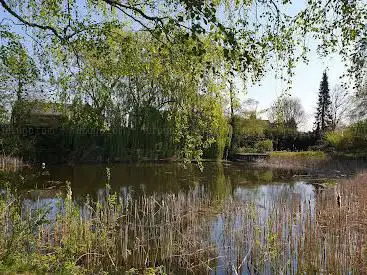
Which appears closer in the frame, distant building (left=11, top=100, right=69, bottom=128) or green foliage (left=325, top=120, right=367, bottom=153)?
distant building (left=11, top=100, right=69, bottom=128)

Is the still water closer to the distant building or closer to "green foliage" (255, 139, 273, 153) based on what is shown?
the distant building

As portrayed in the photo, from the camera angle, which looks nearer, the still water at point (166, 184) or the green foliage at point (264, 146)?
the still water at point (166, 184)

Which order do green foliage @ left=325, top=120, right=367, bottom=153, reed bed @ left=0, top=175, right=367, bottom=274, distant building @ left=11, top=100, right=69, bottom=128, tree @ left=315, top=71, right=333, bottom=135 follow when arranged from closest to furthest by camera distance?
reed bed @ left=0, top=175, right=367, bottom=274 → distant building @ left=11, top=100, right=69, bottom=128 → green foliage @ left=325, top=120, right=367, bottom=153 → tree @ left=315, top=71, right=333, bottom=135

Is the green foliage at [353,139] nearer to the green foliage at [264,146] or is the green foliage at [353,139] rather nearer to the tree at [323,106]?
the green foliage at [264,146]

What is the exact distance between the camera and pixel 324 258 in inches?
221

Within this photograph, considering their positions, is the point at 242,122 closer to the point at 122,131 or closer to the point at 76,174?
the point at 122,131

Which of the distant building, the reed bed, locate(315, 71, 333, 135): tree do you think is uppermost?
locate(315, 71, 333, 135): tree

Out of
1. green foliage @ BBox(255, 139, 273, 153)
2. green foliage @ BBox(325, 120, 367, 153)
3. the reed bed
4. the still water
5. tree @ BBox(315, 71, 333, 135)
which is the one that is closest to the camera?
the reed bed

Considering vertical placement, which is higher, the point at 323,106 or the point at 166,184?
the point at 323,106

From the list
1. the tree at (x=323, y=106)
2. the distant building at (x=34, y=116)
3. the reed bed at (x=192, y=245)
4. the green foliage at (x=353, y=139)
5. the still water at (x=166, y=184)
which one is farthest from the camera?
the tree at (x=323, y=106)

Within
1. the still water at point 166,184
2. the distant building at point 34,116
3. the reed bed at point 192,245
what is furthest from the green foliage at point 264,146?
the reed bed at point 192,245

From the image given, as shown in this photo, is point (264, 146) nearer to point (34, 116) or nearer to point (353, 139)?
point (353, 139)

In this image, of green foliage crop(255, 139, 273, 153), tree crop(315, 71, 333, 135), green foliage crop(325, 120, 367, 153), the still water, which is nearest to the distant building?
the still water

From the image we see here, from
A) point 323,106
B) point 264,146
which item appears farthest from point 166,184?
point 323,106
